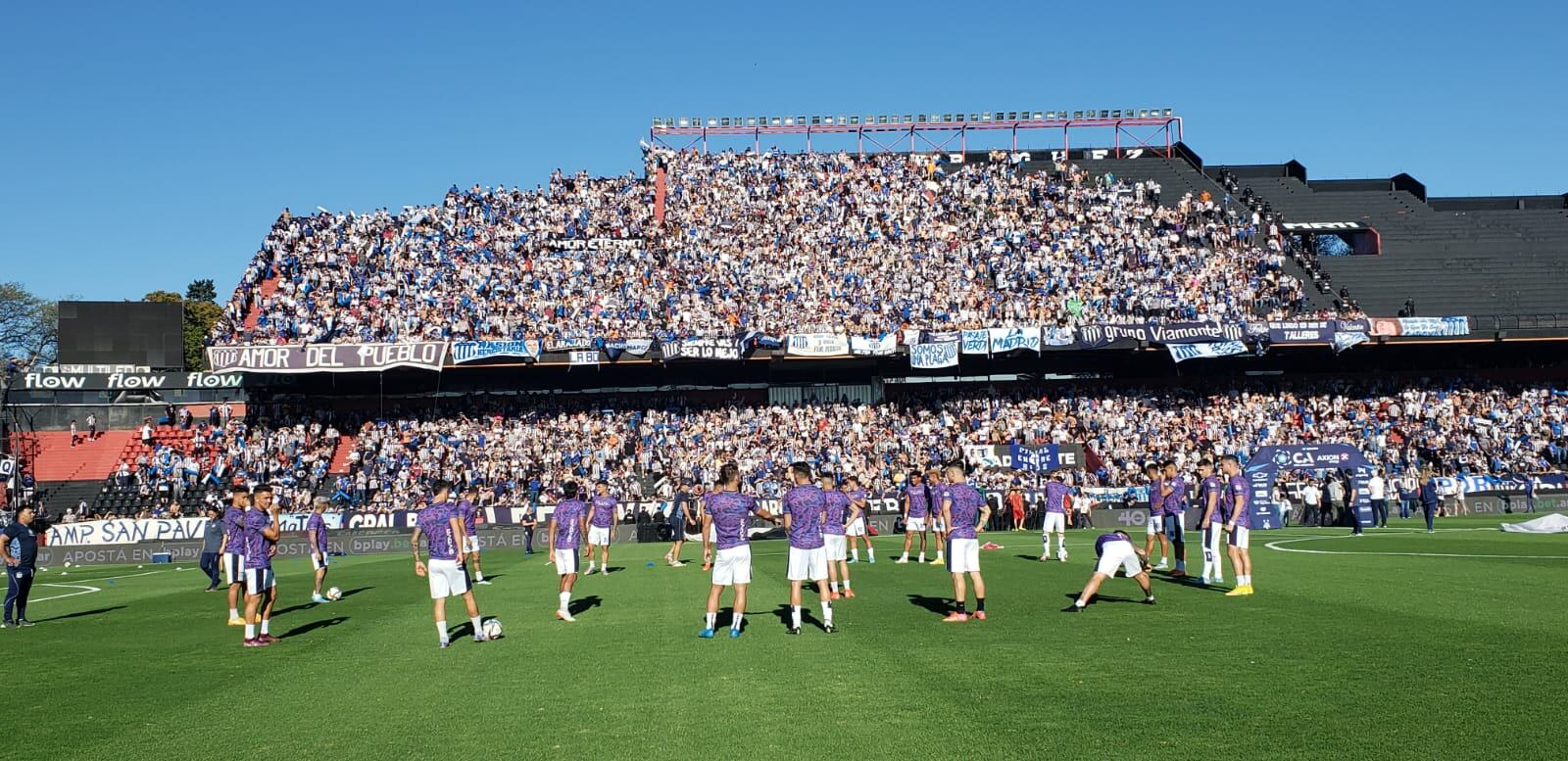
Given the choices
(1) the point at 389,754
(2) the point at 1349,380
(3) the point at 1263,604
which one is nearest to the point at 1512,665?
(3) the point at 1263,604

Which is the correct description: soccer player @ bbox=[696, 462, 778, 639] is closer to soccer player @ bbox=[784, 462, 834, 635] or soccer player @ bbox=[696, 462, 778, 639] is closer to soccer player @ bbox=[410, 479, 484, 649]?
soccer player @ bbox=[784, 462, 834, 635]

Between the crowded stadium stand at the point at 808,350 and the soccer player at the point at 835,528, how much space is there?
25.5 m

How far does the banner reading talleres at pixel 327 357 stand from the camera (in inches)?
1852

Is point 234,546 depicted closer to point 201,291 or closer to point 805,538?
point 805,538

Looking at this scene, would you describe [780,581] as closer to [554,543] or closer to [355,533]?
[554,543]

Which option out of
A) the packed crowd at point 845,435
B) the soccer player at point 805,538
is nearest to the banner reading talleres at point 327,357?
the packed crowd at point 845,435

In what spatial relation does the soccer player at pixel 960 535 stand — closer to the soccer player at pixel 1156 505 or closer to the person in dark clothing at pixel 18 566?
the soccer player at pixel 1156 505

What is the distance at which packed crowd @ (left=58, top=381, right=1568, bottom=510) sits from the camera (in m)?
44.9

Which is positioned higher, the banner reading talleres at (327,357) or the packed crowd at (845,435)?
the banner reading talleres at (327,357)

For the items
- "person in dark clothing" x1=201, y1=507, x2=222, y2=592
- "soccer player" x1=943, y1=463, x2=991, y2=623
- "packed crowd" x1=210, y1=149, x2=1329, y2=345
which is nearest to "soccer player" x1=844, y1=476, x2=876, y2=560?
"soccer player" x1=943, y1=463, x2=991, y2=623

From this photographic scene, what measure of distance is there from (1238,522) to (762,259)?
4041 cm

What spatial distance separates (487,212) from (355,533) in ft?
79.8

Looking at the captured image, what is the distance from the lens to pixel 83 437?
49.6 m

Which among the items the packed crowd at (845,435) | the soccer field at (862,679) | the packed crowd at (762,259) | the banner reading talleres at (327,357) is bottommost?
the soccer field at (862,679)
